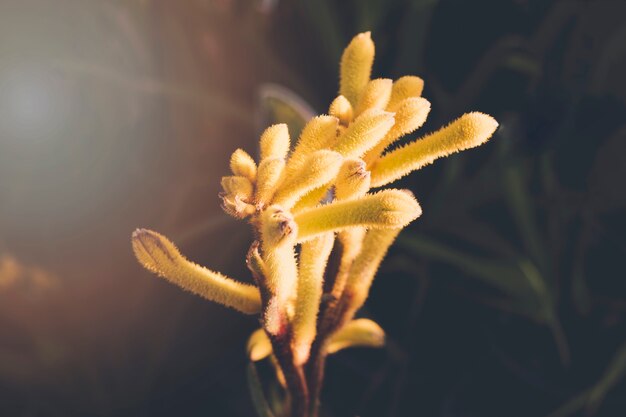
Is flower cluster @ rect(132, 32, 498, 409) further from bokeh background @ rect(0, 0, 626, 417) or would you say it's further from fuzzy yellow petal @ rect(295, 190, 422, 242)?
bokeh background @ rect(0, 0, 626, 417)

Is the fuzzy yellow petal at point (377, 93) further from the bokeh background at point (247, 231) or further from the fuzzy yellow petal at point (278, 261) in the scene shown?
the bokeh background at point (247, 231)

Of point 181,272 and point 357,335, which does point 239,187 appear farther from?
point 357,335

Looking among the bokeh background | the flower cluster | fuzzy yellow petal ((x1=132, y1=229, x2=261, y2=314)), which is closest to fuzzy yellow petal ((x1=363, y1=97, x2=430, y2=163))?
the flower cluster

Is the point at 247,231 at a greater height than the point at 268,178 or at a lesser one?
greater

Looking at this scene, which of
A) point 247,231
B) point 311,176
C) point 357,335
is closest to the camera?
point 311,176

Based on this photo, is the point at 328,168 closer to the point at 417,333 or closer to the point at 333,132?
the point at 333,132

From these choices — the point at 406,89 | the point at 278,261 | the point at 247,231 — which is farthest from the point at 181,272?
the point at 247,231

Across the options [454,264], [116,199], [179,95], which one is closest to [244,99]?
[179,95]
